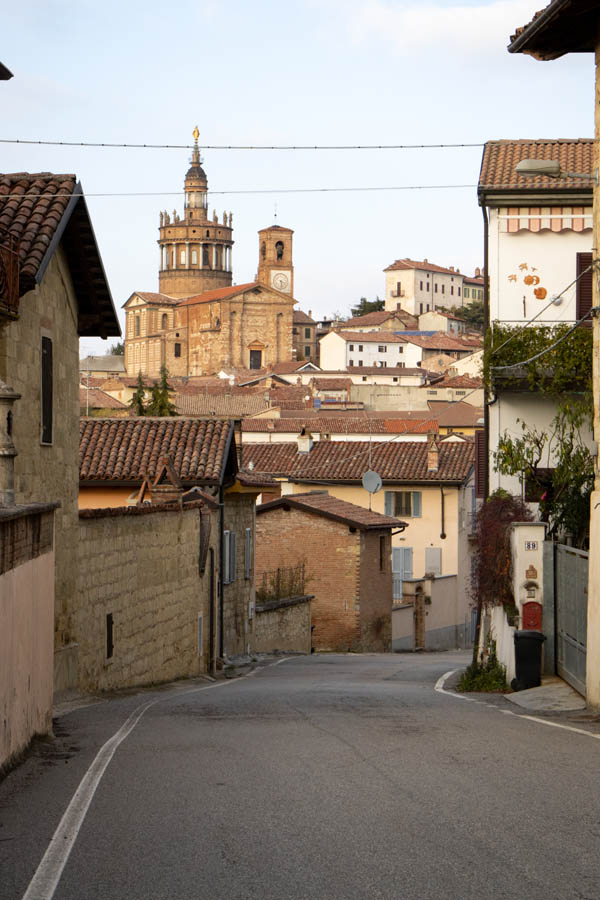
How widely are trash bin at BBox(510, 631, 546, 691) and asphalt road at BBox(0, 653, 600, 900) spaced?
14.2 feet

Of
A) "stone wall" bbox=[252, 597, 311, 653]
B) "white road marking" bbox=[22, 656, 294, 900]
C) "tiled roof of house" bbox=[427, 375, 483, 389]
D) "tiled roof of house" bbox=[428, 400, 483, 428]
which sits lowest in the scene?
"stone wall" bbox=[252, 597, 311, 653]

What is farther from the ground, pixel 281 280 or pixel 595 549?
pixel 281 280

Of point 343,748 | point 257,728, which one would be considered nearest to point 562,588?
point 257,728

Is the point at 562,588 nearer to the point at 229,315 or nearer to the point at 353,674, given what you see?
the point at 353,674

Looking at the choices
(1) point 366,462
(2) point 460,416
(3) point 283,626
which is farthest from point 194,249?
(3) point 283,626

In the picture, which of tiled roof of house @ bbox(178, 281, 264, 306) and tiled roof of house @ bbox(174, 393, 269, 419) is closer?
tiled roof of house @ bbox(174, 393, 269, 419)

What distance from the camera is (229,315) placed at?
16638cm

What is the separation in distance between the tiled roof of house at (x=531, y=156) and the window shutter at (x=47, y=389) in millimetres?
9828

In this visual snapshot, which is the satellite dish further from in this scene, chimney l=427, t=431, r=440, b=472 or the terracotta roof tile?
the terracotta roof tile

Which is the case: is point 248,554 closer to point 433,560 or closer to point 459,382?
point 433,560

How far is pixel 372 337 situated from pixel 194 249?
129 feet

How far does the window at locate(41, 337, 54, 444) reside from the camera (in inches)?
735

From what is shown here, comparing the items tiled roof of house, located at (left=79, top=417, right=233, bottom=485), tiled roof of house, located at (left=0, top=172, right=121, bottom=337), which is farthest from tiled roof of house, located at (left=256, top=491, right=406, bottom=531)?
tiled roof of house, located at (left=0, top=172, right=121, bottom=337)

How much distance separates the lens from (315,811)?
772 cm
